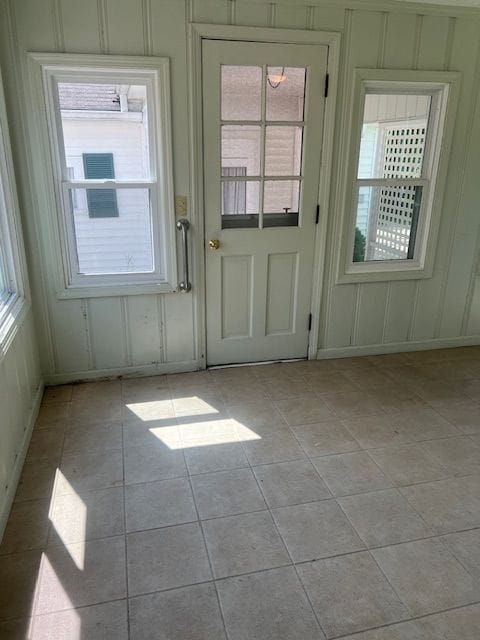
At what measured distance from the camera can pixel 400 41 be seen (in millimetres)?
3055

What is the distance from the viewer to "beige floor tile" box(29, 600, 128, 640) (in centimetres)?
153

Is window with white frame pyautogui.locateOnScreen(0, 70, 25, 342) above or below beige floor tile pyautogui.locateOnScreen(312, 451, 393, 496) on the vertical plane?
above

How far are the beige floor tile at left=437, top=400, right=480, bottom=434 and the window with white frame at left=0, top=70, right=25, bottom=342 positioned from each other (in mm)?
2556

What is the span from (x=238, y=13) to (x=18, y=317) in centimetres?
219

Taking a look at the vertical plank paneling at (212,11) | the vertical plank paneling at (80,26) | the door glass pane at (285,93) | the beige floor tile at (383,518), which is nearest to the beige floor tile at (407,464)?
the beige floor tile at (383,518)

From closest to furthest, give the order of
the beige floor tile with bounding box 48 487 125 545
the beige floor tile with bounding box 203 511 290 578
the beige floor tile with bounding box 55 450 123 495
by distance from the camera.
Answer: the beige floor tile with bounding box 203 511 290 578 → the beige floor tile with bounding box 48 487 125 545 → the beige floor tile with bounding box 55 450 123 495

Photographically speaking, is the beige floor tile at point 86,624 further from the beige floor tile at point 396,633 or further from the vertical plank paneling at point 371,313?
the vertical plank paneling at point 371,313

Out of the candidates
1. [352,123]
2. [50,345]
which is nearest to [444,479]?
[352,123]

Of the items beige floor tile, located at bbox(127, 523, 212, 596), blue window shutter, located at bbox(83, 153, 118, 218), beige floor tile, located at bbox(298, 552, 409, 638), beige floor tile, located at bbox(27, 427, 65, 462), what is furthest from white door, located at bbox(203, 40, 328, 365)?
beige floor tile, located at bbox(298, 552, 409, 638)

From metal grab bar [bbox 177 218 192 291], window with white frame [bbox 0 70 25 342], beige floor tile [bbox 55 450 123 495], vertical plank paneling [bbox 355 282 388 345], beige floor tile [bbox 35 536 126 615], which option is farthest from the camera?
vertical plank paneling [bbox 355 282 388 345]

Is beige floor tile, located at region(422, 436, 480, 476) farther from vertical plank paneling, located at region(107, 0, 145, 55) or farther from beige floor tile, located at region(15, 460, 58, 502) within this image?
vertical plank paneling, located at region(107, 0, 145, 55)

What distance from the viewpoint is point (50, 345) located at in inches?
123

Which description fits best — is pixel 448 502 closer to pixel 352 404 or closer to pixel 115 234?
Answer: pixel 352 404

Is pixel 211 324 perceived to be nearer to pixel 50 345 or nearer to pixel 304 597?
pixel 50 345
